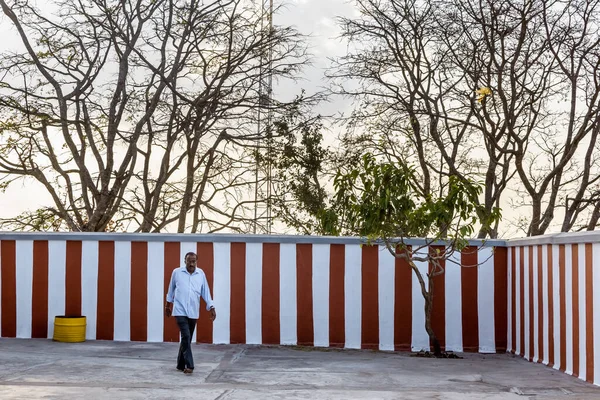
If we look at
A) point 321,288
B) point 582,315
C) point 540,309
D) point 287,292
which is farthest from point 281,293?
point 582,315

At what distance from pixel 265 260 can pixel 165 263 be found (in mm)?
1708

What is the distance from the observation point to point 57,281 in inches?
607

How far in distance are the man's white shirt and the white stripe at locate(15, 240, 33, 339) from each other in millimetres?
5274

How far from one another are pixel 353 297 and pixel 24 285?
5.70 metres

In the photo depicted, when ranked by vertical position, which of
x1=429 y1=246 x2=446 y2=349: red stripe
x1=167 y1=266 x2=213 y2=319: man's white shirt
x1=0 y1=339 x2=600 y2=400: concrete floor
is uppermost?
x1=167 y1=266 x2=213 y2=319: man's white shirt

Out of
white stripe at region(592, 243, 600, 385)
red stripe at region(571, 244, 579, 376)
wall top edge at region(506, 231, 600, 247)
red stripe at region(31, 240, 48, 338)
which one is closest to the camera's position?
white stripe at region(592, 243, 600, 385)

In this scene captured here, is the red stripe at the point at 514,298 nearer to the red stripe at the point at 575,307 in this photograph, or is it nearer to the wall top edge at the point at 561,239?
the wall top edge at the point at 561,239

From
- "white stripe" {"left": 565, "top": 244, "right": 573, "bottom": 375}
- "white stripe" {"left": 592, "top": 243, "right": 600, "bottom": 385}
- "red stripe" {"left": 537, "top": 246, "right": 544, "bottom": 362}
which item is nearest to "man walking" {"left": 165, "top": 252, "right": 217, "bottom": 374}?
"white stripe" {"left": 592, "top": 243, "right": 600, "bottom": 385}

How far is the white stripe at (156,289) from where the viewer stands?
15273 millimetres

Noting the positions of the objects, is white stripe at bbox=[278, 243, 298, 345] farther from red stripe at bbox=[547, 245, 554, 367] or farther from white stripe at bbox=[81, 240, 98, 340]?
red stripe at bbox=[547, 245, 554, 367]

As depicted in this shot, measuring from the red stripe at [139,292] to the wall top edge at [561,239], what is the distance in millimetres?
6251

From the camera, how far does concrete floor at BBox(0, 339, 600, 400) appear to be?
9.46m

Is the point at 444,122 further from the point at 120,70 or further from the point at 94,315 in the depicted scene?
the point at 94,315

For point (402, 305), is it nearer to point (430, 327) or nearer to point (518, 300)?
point (430, 327)
